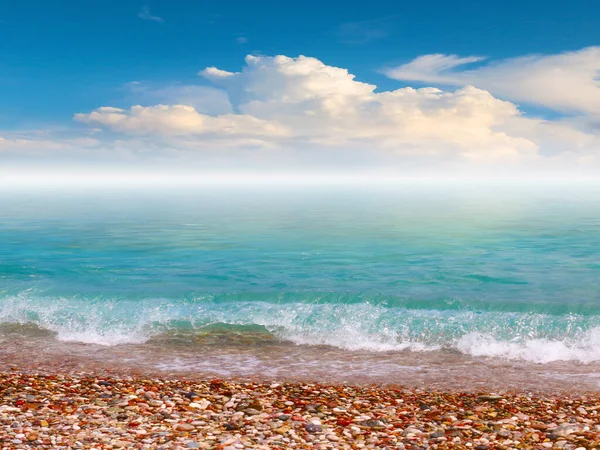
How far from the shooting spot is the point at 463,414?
1361cm

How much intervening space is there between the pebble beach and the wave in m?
6.03

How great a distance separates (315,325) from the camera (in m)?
25.6

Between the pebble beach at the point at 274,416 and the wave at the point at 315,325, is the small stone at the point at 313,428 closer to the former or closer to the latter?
the pebble beach at the point at 274,416

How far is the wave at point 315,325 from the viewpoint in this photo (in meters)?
22.0

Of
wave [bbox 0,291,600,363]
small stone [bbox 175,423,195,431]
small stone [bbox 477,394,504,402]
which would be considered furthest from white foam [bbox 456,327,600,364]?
small stone [bbox 175,423,195,431]

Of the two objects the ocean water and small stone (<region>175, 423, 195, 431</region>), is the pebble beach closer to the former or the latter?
small stone (<region>175, 423, 195, 431</region>)

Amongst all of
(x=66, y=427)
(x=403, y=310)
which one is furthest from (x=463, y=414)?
(x=403, y=310)

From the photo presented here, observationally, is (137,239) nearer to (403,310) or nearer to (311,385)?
(403,310)

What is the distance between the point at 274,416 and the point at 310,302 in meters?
17.6

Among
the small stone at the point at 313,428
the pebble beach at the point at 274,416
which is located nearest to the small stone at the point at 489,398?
the pebble beach at the point at 274,416

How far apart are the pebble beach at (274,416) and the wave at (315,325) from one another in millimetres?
6034

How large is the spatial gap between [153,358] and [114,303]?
38.9ft

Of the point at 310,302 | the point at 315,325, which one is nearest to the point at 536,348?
the point at 315,325

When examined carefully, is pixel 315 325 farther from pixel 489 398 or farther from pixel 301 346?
pixel 489 398
